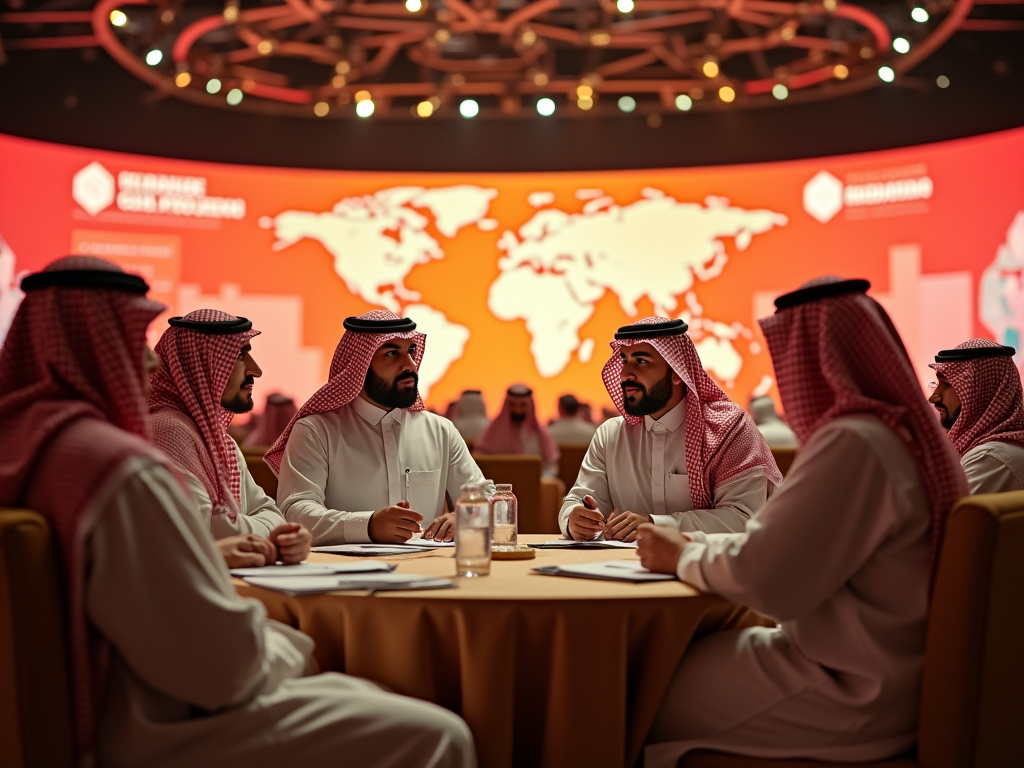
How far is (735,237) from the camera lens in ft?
36.2

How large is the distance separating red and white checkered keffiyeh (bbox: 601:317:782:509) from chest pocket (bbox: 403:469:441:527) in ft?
2.79

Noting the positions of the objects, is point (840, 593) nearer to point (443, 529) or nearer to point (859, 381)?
point (859, 381)

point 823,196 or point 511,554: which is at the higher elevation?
point 823,196

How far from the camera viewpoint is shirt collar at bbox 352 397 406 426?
361 cm

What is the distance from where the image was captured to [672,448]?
11.4ft

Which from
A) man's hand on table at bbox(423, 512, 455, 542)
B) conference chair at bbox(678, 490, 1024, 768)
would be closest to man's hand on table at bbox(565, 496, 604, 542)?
man's hand on table at bbox(423, 512, 455, 542)

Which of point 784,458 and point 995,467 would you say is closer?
point 995,467

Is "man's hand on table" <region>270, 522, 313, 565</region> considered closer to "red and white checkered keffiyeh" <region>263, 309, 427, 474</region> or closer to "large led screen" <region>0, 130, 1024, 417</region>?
"red and white checkered keffiyeh" <region>263, 309, 427, 474</region>

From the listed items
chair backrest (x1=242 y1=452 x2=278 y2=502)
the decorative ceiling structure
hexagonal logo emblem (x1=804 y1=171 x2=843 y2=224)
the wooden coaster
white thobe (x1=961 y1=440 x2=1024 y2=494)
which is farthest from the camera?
hexagonal logo emblem (x1=804 y1=171 x2=843 y2=224)

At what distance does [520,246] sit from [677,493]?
27.0ft

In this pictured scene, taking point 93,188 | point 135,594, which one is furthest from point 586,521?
point 93,188

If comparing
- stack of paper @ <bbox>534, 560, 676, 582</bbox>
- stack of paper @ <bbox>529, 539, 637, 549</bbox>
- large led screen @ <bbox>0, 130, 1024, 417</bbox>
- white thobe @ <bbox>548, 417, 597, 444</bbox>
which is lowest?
white thobe @ <bbox>548, 417, 597, 444</bbox>

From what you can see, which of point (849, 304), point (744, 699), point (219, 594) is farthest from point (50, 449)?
point (849, 304)

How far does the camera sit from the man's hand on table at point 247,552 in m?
2.35
